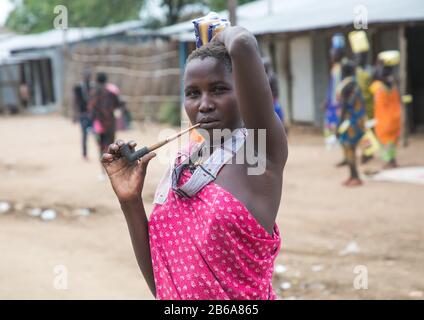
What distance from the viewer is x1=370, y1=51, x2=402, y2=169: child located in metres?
9.27

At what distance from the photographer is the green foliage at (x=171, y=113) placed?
17.3m

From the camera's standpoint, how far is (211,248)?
5.44 ft

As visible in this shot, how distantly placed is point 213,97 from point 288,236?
4.34 meters

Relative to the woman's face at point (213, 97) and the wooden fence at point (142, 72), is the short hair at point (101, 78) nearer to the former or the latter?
the woman's face at point (213, 97)

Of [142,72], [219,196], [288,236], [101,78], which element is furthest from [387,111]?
[142,72]

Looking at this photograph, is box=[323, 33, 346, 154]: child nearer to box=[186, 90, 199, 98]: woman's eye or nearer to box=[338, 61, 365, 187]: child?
box=[338, 61, 365, 187]: child

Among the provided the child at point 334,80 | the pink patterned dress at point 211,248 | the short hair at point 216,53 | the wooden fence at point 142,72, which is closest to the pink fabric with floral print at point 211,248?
the pink patterned dress at point 211,248

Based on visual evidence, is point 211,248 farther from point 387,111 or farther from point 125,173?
point 387,111

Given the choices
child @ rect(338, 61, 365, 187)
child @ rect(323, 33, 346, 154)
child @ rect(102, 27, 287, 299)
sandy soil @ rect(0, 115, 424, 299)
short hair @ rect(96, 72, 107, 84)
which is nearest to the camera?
child @ rect(102, 27, 287, 299)

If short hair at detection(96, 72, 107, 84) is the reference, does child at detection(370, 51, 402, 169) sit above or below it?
below

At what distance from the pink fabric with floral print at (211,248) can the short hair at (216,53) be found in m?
0.30

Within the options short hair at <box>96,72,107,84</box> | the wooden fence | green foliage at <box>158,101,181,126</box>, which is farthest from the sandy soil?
the wooden fence

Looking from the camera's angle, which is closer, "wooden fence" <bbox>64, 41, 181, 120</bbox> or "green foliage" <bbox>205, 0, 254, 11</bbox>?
"wooden fence" <bbox>64, 41, 181, 120</bbox>

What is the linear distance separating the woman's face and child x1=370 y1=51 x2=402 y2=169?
778 centimetres
